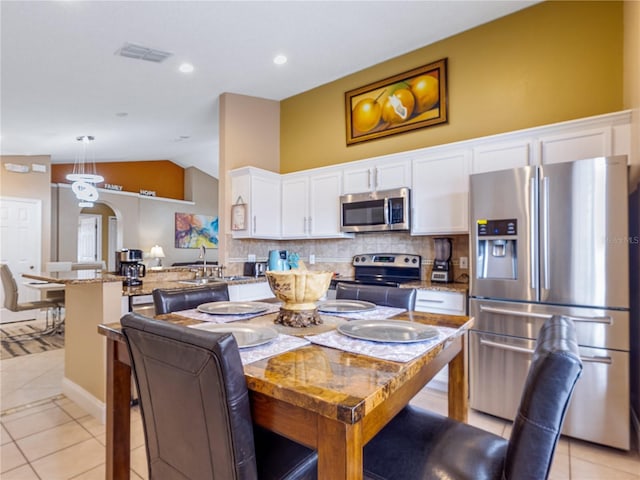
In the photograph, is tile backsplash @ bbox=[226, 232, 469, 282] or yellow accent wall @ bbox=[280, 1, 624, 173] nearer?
yellow accent wall @ bbox=[280, 1, 624, 173]

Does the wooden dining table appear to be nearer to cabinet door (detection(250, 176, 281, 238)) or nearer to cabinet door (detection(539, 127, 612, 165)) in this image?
cabinet door (detection(539, 127, 612, 165))

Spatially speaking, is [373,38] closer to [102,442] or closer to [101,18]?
[101,18]

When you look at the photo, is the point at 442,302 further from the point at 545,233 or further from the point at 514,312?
the point at 545,233

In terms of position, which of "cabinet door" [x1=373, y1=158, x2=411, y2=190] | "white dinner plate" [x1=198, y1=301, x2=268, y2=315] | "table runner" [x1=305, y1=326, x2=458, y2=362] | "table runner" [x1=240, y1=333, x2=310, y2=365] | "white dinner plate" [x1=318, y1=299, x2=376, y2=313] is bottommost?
"table runner" [x1=240, y1=333, x2=310, y2=365]

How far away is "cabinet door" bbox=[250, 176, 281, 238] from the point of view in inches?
156

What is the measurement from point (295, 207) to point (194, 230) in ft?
19.8

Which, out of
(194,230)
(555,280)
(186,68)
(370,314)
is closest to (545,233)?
(555,280)

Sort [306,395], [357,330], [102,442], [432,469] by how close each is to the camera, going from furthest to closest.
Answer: [102,442] < [357,330] < [432,469] < [306,395]

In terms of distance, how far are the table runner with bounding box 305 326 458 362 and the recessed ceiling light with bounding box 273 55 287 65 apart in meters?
3.24

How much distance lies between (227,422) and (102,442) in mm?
1896

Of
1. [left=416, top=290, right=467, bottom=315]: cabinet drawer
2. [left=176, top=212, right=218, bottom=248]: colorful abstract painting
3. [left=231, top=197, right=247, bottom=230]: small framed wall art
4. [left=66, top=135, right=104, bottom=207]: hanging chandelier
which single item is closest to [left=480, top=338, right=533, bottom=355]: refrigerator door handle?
[left=416, top=290, right=467, bottom=315]: cabinet drawer

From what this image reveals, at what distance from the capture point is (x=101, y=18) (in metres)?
2.70

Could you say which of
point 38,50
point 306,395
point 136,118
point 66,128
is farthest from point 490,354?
Answer: point 66,128

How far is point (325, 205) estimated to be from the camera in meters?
3.89
